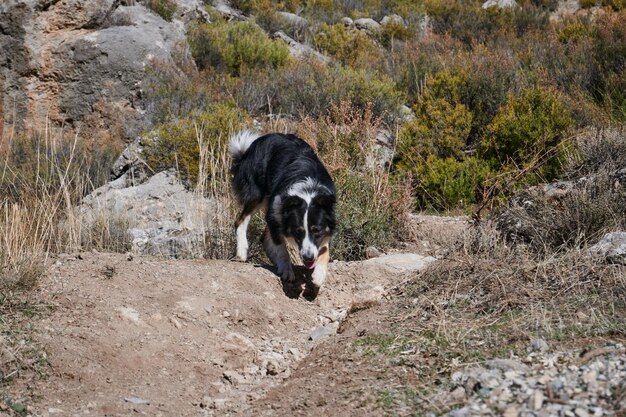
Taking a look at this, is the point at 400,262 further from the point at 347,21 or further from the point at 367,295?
the point at 347,21

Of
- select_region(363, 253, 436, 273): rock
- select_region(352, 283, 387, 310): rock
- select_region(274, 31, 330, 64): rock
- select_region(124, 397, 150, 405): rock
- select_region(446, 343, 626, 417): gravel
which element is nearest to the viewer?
select_region(446, 343, 626, 417): gravel

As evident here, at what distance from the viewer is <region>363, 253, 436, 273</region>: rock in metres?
7.58

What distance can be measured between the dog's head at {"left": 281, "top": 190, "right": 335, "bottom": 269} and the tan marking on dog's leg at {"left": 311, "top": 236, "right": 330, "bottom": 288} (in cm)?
7

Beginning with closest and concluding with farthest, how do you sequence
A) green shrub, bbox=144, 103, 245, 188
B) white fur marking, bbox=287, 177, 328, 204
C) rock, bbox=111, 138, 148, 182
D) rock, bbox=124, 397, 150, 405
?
rock, bbox=124, 397, 150, 405, white fur marking, bbox=287, 177, 328, 204, green shrub, bbox=144, 103, 245, 188, rock, bbox=111, 138, 148, 182

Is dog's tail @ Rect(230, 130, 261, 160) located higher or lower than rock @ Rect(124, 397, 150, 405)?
higher

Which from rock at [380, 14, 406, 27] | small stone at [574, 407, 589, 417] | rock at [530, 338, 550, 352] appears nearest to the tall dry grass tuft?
rock at [530, 338, 550, 352]

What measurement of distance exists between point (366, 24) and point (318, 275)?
51.8 ft

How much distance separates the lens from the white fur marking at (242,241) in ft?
26.5

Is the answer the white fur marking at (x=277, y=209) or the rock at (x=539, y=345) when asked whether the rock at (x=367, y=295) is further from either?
the rock at (x=539, y=345)

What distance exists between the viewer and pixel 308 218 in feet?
22.9

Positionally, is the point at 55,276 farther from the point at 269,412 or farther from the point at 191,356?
the point at 269,412

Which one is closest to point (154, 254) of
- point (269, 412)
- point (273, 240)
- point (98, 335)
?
point (273, 240)

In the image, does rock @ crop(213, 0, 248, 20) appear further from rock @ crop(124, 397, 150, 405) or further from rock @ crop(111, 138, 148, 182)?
rock @ crop(124, 397, 150, 405)

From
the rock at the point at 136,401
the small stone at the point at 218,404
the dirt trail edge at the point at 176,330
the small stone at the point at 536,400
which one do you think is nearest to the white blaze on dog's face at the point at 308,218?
the dirt trail edge at the point at 176,330
